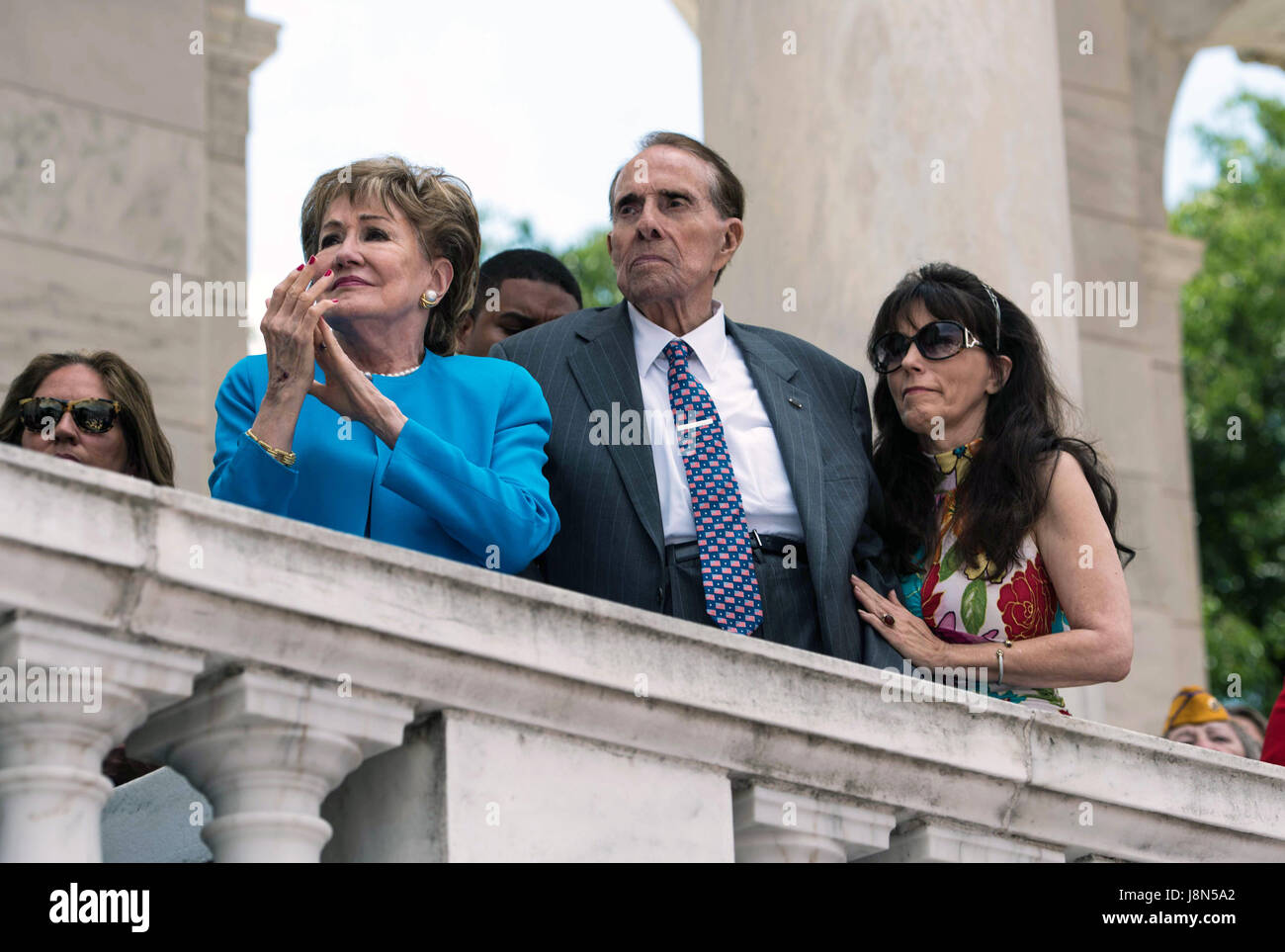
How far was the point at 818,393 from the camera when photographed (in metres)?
7.09

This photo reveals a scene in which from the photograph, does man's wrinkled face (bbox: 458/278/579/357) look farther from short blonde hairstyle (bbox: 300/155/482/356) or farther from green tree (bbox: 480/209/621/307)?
green tree (bbox: 480/209/621/307)

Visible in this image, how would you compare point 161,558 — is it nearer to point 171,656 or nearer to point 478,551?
point 171,656

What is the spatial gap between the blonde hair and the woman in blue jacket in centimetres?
55

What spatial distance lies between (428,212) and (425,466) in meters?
1.12

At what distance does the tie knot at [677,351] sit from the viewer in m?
7.02

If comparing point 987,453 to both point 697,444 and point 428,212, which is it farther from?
point 428,212

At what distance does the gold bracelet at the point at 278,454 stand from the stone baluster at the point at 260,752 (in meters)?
1.09

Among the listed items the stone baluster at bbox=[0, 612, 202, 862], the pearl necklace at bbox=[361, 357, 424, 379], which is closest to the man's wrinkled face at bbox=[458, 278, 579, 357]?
the pearl necklace at bbox=[361, 357, 424, 379]

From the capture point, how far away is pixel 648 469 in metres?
6.46

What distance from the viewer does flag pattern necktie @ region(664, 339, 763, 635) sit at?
20.8 ft

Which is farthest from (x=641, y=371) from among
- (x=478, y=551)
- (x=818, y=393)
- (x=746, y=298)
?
(x=746, y=298)

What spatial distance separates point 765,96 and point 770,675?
5.47 metres

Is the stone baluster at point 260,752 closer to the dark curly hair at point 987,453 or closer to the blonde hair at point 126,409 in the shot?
the blonde hair at point 126,409
